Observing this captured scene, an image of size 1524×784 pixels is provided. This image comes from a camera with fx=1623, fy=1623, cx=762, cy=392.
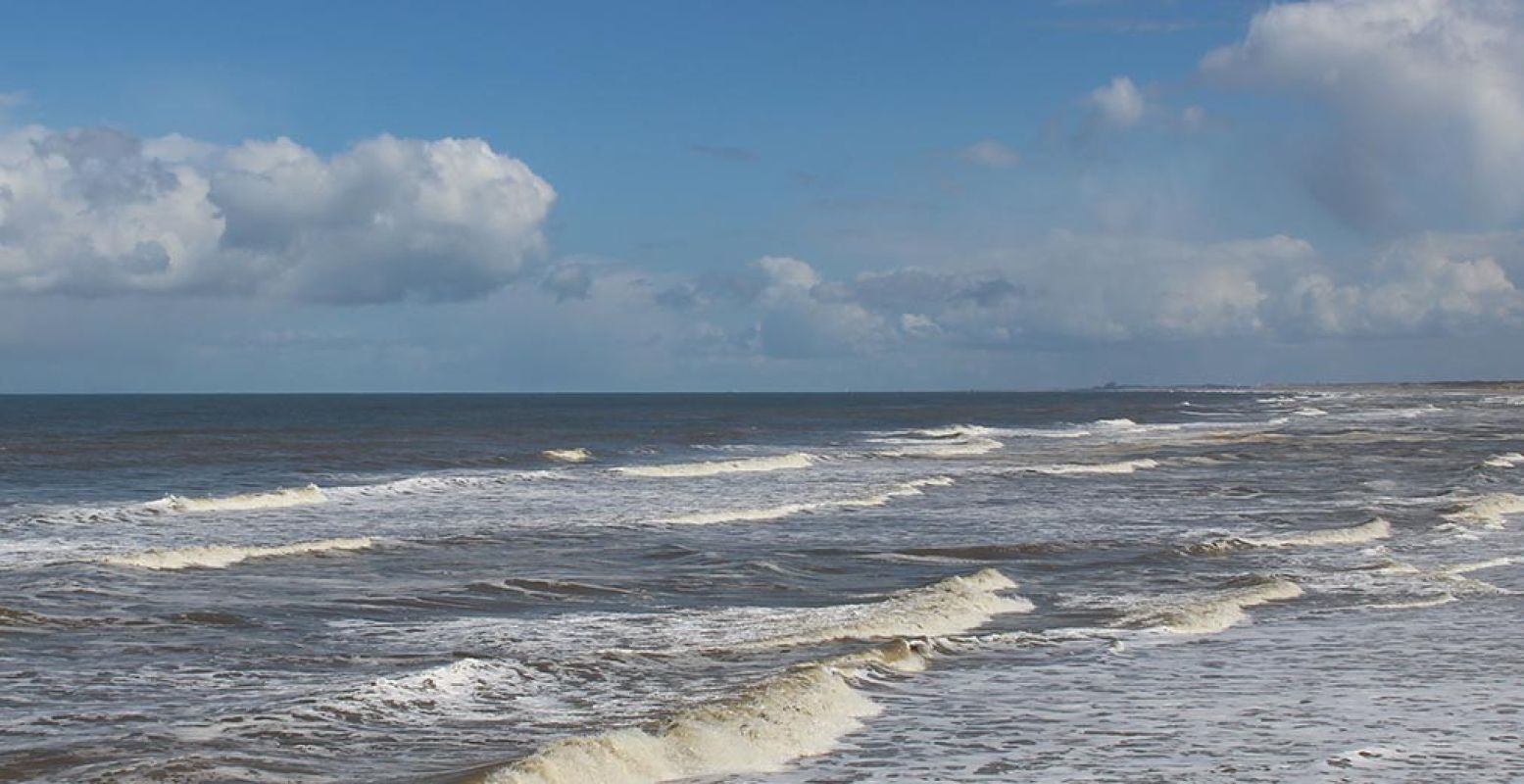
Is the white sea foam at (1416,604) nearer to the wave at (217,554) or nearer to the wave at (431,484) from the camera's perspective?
the wave at (217,554)

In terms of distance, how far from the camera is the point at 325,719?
44.0 ft

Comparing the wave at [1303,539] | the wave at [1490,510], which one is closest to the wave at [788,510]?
the wave at [1303,539]

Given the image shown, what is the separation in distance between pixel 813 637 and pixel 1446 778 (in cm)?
790

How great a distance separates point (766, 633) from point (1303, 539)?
1398cm

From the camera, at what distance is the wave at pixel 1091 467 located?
49938 millimetres

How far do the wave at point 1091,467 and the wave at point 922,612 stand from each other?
27.7 m

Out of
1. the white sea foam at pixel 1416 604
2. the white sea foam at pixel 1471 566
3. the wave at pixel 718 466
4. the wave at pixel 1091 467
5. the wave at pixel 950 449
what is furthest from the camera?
the wave at pixel 950 449

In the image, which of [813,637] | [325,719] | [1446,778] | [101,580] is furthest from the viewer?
[101,580]

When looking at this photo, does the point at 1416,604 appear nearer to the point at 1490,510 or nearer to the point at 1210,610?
the point at 1210,610

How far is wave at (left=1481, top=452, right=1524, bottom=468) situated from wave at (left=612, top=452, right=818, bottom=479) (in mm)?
21107

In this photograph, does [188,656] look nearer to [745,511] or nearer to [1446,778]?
[1446,778]

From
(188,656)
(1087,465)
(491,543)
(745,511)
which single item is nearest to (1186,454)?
(1087,465)

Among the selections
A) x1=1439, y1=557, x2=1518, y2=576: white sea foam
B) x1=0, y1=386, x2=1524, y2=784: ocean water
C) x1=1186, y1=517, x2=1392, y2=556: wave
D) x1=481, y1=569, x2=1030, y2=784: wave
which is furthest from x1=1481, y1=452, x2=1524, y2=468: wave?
x1=481, y1=569, x2=1030, y2=784: wave

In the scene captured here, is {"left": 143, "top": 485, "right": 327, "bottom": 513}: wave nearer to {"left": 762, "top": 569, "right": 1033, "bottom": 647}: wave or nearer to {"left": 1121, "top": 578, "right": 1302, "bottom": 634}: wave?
{"left": 762, "top": 569, "right": 1033, "bottom": 647}: wave
